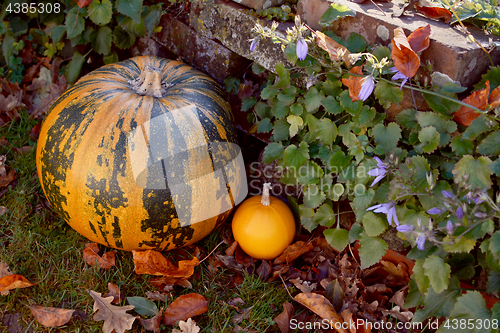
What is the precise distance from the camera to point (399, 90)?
1.53 metres

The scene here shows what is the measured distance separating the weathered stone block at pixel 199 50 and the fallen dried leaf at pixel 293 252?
109 centimetres

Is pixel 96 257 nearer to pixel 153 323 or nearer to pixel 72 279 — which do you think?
pixel 72 279

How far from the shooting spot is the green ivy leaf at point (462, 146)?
1.43m

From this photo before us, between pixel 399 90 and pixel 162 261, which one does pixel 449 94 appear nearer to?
pixel 399 90

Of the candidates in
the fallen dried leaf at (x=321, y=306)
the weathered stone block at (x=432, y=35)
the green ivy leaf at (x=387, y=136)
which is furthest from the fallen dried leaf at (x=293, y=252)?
the weathered stone block at (x=432, y=35)

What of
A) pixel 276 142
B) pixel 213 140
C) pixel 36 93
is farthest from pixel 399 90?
pixel 36 93

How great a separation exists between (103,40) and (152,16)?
40 centimetres

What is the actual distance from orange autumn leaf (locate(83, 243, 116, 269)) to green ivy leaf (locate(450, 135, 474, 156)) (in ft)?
5.34

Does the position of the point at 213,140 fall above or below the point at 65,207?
above

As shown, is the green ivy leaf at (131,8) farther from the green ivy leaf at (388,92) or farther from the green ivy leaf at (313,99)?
the green ivy leaf at (388,92)

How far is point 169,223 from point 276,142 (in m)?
0.68

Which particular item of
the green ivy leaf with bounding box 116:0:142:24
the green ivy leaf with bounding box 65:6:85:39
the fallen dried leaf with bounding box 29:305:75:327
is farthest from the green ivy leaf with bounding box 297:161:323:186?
the green ivy leaf with bounding box 65:6:85:39

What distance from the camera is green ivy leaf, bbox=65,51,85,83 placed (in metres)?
2.64

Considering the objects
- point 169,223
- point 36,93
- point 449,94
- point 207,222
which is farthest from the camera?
point 36,93
